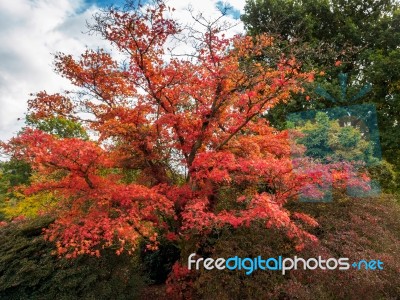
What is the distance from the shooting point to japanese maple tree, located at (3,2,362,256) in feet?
21.6

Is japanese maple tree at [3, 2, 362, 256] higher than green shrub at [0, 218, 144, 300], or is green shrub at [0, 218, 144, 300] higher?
japanese maple tree at [3, 2, 362, 256]

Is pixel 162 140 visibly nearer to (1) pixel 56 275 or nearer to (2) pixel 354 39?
(1) pixel 56 275

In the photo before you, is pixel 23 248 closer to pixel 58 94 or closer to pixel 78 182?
pixel 78 182

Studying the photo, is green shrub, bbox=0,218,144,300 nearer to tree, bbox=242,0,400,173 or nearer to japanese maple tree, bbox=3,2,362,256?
japanese maple tree, bbox=3,2,362,256

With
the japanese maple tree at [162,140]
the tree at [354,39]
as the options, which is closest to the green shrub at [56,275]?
the japanese maple tree at [162,140]

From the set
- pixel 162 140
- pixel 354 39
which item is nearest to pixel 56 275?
pixel 162 140

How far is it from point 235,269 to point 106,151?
387cm

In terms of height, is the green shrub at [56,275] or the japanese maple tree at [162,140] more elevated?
the japanese maple tree at [162,140]

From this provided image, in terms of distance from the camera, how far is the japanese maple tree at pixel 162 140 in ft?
21.6

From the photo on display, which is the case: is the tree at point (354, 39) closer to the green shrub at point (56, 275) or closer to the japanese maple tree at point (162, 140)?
the japanese maple tree at point (162, 140)

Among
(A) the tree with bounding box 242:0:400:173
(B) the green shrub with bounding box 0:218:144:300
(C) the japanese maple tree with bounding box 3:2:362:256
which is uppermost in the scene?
(A) the tree with bounding box 242:0:400:173

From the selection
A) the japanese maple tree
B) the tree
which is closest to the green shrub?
the japanese maple tree

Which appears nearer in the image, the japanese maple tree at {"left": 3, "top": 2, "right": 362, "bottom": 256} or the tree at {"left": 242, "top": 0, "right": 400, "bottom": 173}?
the japanese maple tree at {"left": 3, "top": 2, "right": 362, "bottom": 256}

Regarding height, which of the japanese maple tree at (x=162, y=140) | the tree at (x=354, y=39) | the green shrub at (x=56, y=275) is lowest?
the green shrub at (x=56, y=275)
